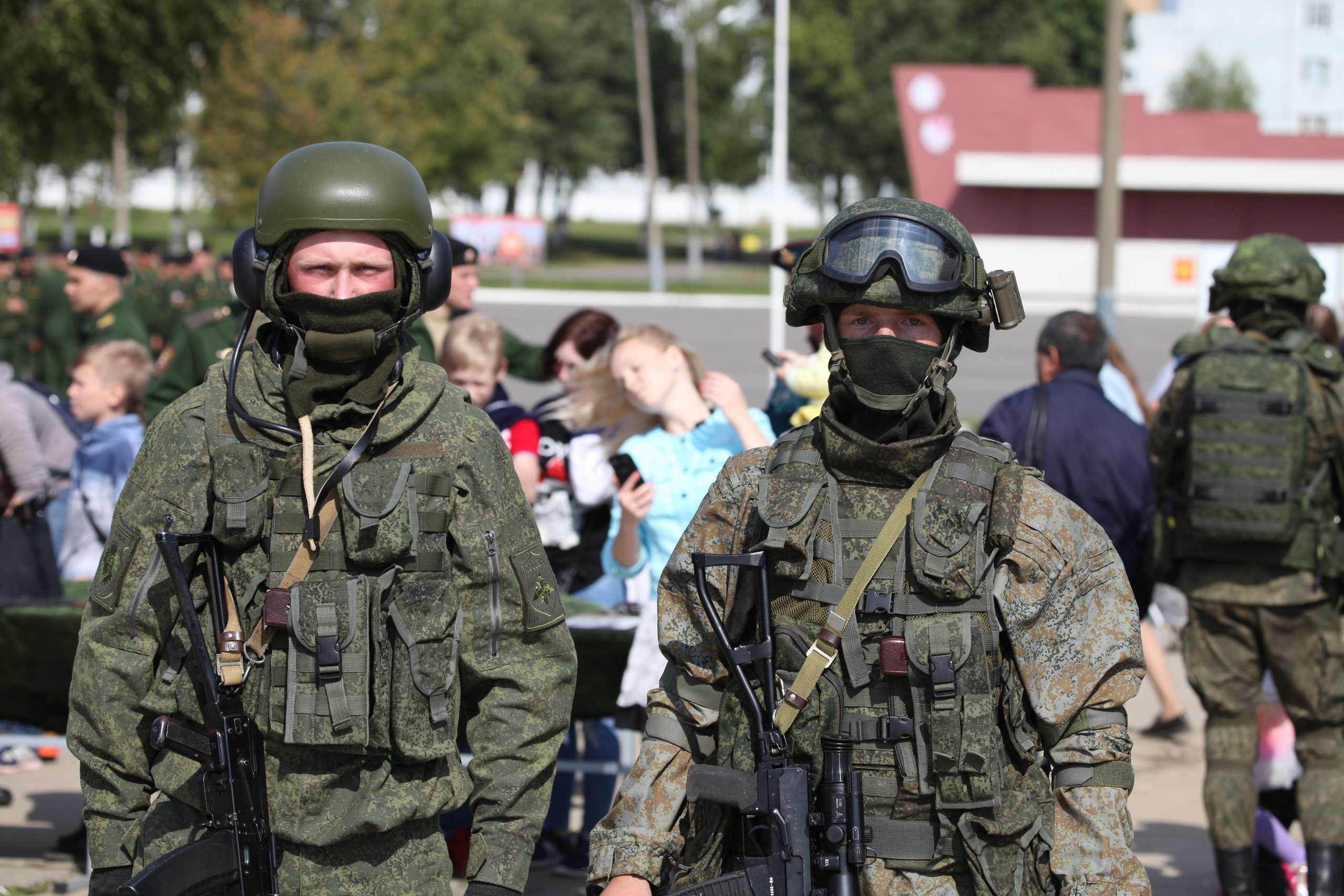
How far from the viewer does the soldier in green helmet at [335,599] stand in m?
2.53

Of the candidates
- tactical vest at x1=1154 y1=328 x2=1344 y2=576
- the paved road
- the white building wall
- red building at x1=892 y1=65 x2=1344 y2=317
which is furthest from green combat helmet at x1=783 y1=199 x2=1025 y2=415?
the white building wall

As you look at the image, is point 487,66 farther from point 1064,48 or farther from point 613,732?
point 613,732

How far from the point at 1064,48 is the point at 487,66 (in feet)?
86.2

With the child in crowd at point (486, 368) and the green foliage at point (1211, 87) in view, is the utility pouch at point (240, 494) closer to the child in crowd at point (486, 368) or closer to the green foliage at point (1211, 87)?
the child in crowd at point (486, 368)

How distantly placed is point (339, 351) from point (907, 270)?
3.49 feet

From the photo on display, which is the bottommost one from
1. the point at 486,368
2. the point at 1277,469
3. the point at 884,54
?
the point at 1277,469

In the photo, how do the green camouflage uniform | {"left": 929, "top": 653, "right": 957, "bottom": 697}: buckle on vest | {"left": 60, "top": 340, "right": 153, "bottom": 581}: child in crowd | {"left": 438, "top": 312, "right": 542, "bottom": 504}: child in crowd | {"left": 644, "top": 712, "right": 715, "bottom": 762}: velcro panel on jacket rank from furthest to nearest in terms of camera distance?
the green camouflage uniform → {"left": 60, "top": 340, "right": 153, "bottom": 581}: child in crowd → {"left": 438, "top": 312, "right": 542, "bottom": 504}: child in crowd → {"left": 644, "top": 712, "right": 715, "bottom": 762}: velcro panel on jacket → {"left": 929, "top": 653, "right": 957, "bottom": 697}: buckle on vest

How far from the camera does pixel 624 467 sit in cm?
468

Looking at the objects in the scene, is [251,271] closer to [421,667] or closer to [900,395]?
[421,667]

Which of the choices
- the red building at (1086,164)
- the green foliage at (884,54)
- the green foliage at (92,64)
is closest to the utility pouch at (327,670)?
the green foliage at (92,64)

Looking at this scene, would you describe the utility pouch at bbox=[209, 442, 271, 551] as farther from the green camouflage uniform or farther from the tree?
the tree

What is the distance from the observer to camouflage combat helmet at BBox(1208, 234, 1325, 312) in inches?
196

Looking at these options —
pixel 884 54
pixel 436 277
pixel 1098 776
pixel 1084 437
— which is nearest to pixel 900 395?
pixel 1098 776

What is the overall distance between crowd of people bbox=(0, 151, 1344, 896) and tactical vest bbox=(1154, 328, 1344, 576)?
0.01 metres
